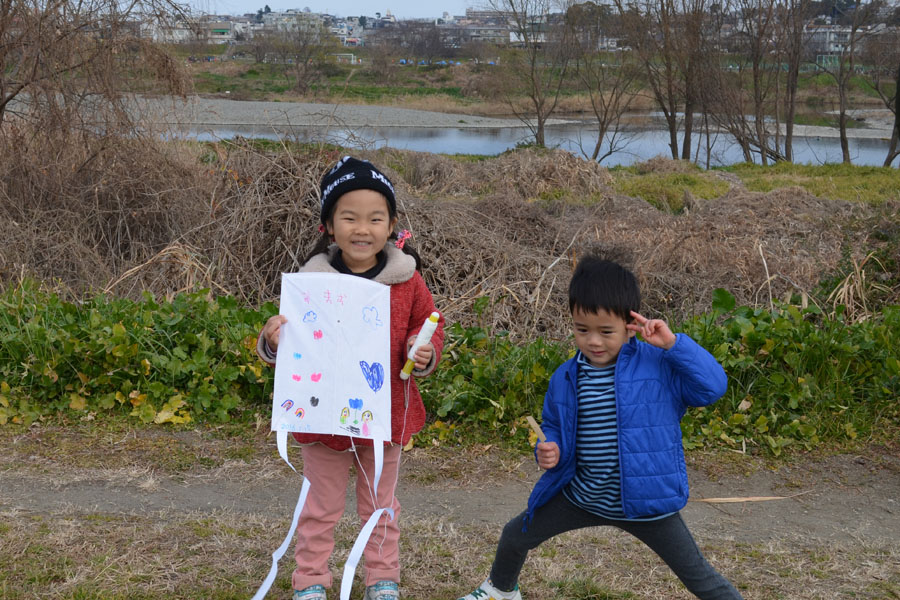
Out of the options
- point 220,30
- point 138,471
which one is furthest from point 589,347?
point 220,30

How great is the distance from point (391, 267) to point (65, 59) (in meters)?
6.69

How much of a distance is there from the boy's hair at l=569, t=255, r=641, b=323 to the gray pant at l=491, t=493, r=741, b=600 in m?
0.63

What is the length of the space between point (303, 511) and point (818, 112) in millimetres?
36742

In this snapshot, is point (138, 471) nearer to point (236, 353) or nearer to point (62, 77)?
point (236, 353)

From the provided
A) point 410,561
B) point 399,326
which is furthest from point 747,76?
point 399,326

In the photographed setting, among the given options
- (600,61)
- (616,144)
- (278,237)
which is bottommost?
(616,144)

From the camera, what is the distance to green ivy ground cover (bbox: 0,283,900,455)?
4.87 m

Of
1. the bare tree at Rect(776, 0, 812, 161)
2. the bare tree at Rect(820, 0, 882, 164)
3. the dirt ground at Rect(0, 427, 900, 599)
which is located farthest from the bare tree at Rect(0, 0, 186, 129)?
the bare tree at Rect(820, 0, 882, 164)

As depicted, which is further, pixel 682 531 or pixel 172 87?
pixel 172 87

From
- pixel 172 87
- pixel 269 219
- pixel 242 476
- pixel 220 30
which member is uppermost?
pixel 220 30

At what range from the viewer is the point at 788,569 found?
11.4ft

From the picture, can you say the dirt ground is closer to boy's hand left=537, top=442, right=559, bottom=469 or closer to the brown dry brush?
boy's hand left=537, top=442, right=559, bottom=469

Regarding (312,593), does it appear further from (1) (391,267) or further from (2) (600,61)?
(2) (600,61)

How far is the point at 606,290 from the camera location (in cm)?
261
